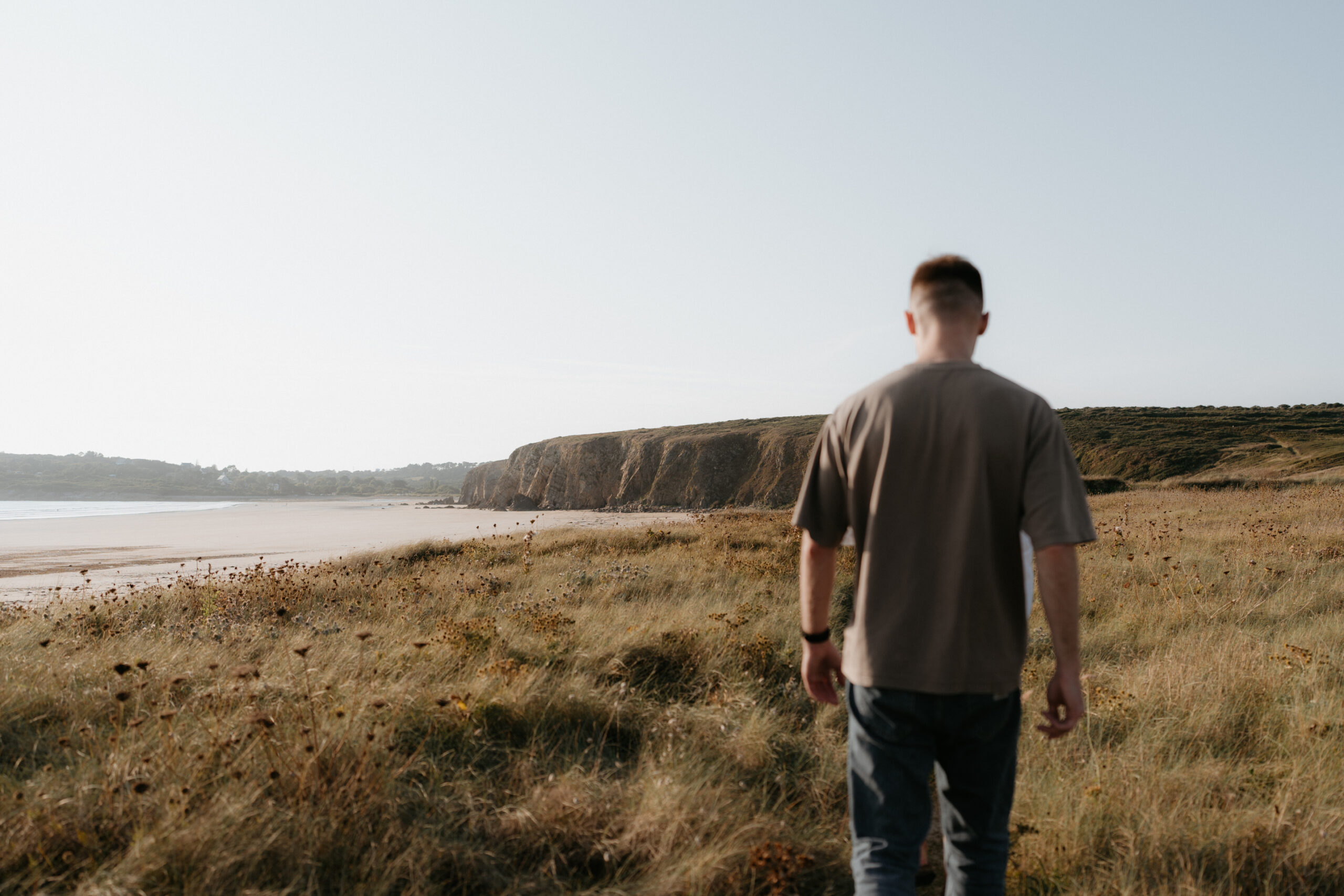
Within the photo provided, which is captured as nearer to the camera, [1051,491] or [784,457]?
[1051,491]

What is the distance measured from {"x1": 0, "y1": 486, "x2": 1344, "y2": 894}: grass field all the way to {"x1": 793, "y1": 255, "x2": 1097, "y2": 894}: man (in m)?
0.94

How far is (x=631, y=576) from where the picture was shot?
10.1m

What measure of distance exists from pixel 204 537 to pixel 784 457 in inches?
1437

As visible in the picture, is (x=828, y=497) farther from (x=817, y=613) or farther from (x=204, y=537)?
(x=204, y=537)

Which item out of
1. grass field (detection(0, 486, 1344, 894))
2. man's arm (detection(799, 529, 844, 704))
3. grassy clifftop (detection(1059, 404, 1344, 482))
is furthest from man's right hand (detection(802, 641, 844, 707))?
grassy clifftop (detection(1059, 404, 1344, 482))

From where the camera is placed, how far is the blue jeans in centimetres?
190

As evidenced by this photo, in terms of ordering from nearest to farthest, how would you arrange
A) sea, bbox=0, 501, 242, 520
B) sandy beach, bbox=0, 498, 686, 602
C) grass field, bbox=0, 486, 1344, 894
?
grass field, bbox=0, 486, 1344, 894 < sandy beach, bbox=0, 498, 686, 602 < sea, bbox=0, 501, 242, 520

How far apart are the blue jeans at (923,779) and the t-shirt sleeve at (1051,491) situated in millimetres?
456

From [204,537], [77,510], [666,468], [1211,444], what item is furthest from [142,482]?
[1211,444]

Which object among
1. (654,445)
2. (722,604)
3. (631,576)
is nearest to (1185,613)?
(722,604)

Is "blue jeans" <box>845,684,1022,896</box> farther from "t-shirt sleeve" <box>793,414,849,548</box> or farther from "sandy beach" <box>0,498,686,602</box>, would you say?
"sandy beach" <box>0,498,686,602</box>

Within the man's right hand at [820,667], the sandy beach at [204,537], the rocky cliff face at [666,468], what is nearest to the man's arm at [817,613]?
Result: the man's right hand at [820,667]

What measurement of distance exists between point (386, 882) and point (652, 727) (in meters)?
1.85

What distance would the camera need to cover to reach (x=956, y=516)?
1891mm
